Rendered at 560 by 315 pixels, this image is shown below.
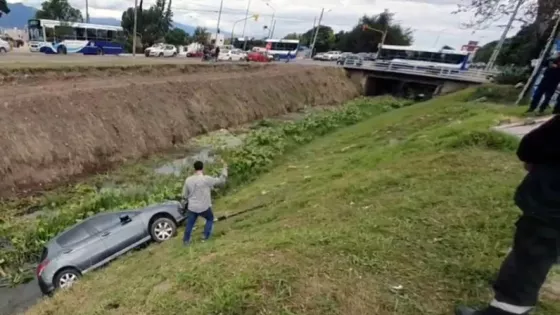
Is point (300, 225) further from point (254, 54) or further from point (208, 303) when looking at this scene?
point (254, 54)

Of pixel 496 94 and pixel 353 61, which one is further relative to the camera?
pixel 353 61

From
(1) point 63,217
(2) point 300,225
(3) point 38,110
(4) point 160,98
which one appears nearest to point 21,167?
(3) point 38,110

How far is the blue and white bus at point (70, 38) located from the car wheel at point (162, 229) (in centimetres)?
3388

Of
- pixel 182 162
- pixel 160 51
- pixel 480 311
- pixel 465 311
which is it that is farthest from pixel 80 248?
pixel 160 51

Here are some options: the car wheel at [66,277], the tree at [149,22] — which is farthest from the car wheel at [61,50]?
the car wheel at [66,277]

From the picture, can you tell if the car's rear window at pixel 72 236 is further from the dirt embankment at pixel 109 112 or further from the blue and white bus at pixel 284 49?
the blue and white bus at pixel 284 49

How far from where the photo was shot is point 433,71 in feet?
120

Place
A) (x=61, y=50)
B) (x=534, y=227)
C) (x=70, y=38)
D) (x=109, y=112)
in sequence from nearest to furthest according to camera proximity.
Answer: (x=534, y=227)
(x=109, y=112)
(x=61, y=50)
(x=70, y=38)

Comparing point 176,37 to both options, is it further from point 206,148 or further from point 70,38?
point 206,148

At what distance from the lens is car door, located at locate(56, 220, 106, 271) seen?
8141 millimetres

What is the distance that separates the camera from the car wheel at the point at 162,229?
935 cm

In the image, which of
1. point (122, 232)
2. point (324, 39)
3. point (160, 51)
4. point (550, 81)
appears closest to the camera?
point (122, 232)

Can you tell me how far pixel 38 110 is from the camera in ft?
55.4

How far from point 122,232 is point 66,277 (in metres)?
1.42
